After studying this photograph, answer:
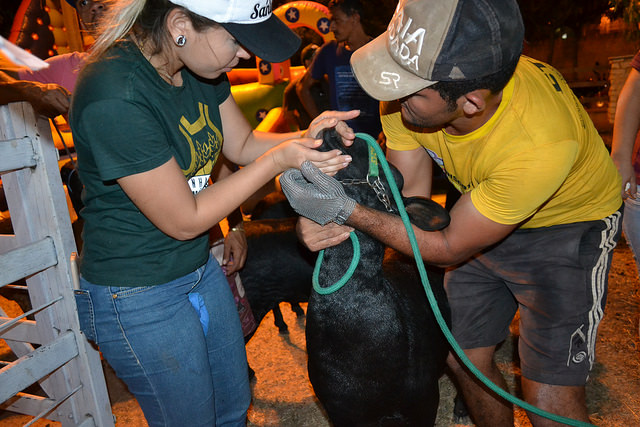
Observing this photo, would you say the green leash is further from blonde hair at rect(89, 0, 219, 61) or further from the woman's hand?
blonde hair at rect(89, 0, 219, 61)

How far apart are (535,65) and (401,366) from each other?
4.52ft

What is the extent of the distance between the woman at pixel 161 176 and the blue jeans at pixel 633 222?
153 cm

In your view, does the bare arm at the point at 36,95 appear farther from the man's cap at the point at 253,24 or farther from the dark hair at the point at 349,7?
the dark hair at the point at 349,7

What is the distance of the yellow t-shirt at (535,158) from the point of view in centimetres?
171

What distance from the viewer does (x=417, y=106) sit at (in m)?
1.81

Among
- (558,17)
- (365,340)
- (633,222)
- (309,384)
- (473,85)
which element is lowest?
(309,384)

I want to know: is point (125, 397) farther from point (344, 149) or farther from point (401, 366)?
point (344, 149)

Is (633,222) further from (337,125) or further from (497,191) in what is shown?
(337,125)

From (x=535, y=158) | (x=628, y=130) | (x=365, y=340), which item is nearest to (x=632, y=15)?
(x=628, y=130)

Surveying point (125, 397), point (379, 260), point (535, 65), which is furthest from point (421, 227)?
point (125, 397)

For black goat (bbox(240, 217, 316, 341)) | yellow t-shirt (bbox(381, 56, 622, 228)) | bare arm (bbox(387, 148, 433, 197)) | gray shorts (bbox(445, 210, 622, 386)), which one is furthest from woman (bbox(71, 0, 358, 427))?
black goat (bbox(240, 217, 316, 341))

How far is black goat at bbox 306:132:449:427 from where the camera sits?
71.6 inches

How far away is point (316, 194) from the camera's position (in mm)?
1606

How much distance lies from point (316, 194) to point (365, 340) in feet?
2.01
